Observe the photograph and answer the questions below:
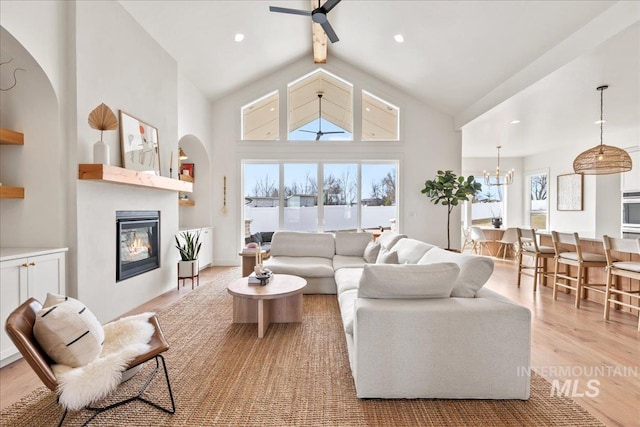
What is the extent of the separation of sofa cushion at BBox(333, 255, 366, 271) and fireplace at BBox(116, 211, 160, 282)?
249 centimetres

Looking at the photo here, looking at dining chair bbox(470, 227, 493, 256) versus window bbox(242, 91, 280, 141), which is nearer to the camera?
window bbox(242, 91, 280, 141)

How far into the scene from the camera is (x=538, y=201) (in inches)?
340

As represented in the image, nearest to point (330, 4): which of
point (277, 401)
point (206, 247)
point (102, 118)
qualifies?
point (102, 118)

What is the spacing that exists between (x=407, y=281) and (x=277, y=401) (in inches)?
43.9

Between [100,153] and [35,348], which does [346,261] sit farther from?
[35,348]

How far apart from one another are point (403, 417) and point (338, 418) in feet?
1.22

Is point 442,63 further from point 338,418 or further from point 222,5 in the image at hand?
point 338,418

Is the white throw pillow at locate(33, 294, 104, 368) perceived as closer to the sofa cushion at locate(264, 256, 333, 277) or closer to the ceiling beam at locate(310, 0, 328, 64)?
the sofa cushion at locate(264, 256, 333, 277)

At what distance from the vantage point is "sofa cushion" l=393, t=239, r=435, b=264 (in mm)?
3396

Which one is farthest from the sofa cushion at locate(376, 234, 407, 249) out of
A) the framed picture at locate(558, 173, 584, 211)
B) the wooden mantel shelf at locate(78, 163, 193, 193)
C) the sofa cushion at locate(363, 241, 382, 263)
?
the framed picture at locate(558, 173, 584, 211)

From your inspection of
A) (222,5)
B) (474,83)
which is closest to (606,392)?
(474,83)

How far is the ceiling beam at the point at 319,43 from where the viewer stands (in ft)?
18.6

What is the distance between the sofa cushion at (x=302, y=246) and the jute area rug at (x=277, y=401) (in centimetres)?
218

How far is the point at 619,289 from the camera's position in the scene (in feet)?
12.4
